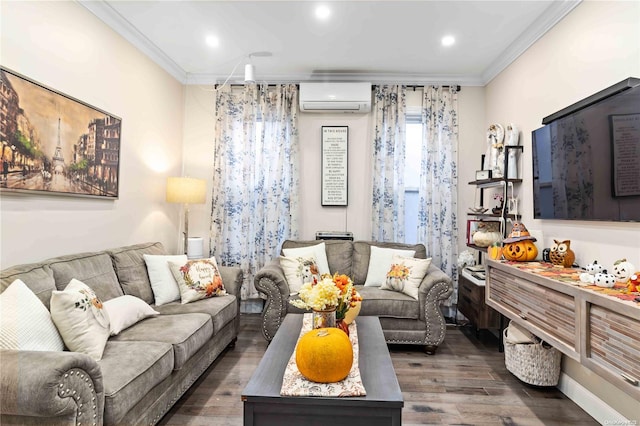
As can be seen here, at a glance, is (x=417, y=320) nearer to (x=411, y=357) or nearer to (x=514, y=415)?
(x=411, y=357)

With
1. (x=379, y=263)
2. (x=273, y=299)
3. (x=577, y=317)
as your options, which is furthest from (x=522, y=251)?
(x=273, y=299)

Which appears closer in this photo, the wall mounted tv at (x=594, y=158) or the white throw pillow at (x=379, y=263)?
the wall mounted tv at (x=594, y=158)

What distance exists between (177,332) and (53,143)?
1552 millimetres

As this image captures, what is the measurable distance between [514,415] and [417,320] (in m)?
1.08

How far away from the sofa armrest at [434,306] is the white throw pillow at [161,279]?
217cm

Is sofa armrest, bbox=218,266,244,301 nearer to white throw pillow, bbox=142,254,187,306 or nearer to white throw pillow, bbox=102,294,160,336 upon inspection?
white throw pillow, bbox=142,254,187,306

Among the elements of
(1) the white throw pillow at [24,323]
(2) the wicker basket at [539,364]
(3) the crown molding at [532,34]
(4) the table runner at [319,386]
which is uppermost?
(3) the crown molding at [532,34]

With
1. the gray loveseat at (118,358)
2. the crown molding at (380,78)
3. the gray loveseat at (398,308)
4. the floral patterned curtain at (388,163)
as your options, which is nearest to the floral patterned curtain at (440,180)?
the crown molding at (380,78)

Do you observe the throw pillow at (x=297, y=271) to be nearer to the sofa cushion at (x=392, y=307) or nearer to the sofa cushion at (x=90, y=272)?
the sofa cushion at (x=392, y=307)

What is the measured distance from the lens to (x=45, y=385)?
4.19ft

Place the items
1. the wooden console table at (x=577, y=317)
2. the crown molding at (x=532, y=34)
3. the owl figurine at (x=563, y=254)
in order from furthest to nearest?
the crown molding at (x=532, y=34), the owl figurine at (x=563, y=254), the wooden console table at (x=577, y=317)

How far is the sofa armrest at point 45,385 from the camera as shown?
128 cm

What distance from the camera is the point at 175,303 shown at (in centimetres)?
289

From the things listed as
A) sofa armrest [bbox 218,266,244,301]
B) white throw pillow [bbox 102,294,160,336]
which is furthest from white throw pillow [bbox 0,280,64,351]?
sofa armrest [bbox 218,266,244,301]
